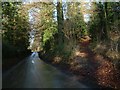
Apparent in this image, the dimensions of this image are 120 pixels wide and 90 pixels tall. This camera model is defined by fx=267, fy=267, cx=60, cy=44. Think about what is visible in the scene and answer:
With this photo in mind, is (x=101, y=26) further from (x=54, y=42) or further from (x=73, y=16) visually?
(x=54, y=42)

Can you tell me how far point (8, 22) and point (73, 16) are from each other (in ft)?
32.7

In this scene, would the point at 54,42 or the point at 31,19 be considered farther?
the point at 31,19

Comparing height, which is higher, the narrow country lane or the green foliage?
the green foliage

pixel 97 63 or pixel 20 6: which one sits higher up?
pixel 20 6

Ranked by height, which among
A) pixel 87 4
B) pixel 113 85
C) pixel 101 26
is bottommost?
pixel 113 85

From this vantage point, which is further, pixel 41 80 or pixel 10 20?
pixel 10 20

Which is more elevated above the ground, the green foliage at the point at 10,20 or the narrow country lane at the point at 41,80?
the green foliage at the point at 10,20

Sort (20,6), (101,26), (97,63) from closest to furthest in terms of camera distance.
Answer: (97,63)
(101,26)
(20,6)

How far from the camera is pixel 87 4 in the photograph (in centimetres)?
3064

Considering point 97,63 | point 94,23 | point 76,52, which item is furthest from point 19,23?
point 97,63

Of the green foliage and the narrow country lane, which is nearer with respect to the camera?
the narrow country lane

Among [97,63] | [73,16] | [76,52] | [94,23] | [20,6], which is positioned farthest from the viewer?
[20,6]

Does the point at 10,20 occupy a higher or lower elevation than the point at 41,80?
higher

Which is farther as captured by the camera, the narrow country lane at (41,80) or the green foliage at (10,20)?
the green foliage at (10,20)
